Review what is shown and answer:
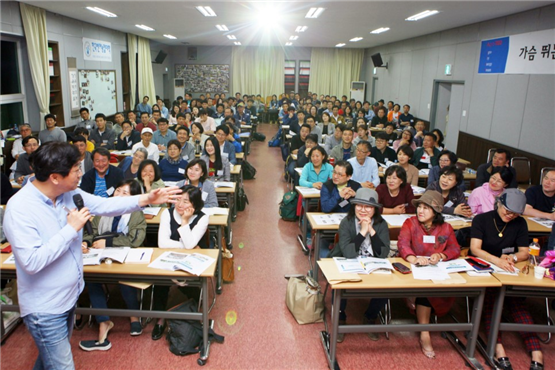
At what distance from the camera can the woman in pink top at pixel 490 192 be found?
4281 mm

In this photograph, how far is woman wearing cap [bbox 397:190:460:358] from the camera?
3359 mm

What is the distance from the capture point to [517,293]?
304 cm

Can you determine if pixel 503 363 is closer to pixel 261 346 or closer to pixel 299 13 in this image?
pixel 261 346

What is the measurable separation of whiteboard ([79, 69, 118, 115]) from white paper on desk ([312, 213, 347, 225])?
843 centimetres

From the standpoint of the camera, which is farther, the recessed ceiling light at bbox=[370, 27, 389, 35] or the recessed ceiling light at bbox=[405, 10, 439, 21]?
the recessed ceiling light at bbox=[370, 27, 389, 35]

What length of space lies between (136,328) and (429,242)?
2.64 metres

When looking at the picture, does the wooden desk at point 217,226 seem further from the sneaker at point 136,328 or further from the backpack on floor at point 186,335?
the sneaker at point 136,328

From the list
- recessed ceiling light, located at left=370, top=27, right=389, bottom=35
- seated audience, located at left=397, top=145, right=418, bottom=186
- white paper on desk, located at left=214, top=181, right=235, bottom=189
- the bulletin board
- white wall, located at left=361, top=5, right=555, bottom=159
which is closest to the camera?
white paper on desk, located at left=214, top=181, right=235, bottom=189

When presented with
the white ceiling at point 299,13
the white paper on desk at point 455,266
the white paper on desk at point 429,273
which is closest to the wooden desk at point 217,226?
the white paper on desk at point 429,273

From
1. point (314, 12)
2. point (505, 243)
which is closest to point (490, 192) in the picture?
point (505, 243)

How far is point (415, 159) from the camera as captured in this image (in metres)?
6.77

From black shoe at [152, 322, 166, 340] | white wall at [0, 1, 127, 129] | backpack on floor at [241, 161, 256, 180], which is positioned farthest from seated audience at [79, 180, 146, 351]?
white wall at [0, 1, 127, 129]

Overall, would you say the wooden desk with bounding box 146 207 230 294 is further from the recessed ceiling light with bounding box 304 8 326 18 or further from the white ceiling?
the recessed ceiling light with bounding box 304 8 326 18

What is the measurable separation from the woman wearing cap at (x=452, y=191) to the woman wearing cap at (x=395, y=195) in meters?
0.34
